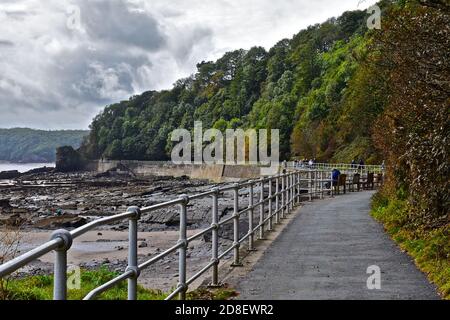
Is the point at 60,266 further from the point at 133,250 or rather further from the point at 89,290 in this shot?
the point at 89,290

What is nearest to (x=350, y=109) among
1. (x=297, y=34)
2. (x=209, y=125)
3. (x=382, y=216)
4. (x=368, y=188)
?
(x=368, y=188)

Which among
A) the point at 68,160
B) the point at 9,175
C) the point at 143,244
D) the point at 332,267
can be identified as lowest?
the point at 143,244

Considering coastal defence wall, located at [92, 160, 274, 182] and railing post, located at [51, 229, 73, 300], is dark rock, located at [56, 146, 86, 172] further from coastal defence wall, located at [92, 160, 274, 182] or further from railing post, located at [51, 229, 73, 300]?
railing post, located at [51, 229, 73, 300]

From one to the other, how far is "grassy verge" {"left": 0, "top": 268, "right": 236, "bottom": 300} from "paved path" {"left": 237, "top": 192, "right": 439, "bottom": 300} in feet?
1.32

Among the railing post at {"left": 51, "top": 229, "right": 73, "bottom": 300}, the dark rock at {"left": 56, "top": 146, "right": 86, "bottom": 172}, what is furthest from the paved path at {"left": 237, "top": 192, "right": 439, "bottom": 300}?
the dark rock at {"left": 56, "top": 146, "right": 86, "bottom": 172}

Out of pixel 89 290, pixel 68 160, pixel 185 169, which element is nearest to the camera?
pixel 89 290

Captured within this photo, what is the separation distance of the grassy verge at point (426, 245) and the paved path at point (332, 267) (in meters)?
0.13

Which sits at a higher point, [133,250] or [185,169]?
[133,250]

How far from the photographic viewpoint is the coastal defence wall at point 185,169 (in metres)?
86.8

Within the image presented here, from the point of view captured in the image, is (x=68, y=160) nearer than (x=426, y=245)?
No

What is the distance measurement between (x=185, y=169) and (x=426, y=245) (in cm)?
10435

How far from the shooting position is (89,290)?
10219 millimetres

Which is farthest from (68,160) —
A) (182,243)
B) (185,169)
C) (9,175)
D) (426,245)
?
(182,243)

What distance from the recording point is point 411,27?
11.3 metres
